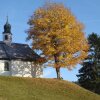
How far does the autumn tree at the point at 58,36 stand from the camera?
6881 centimetres

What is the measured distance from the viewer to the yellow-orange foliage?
6881cm

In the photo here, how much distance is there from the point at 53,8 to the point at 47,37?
510cm

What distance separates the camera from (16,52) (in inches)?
2940

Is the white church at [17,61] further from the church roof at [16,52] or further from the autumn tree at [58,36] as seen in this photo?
the autumn tree at [58,36]

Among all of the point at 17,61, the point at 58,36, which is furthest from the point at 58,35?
the point at 17,61

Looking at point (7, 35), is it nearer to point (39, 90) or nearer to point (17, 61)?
point (17, 61)

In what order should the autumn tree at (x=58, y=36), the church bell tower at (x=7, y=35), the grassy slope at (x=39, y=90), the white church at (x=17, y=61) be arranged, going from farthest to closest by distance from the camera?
the church bell tower at (x=7, y=35), the white church at (x=17, y=61), the autumn tree at (x=58, y=36), the grassy slope at (x=39, y=90)

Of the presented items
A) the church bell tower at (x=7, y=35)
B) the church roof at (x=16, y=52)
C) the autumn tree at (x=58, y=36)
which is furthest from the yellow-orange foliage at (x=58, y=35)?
the church bell tower at (x=7, y=35)

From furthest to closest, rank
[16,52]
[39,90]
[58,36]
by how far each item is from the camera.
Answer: [16,52], [58,36], [39,90]

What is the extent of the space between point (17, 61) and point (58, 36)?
8621 millimetres

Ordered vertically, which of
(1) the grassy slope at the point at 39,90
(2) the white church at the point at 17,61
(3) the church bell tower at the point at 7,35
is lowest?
(1) the grassy slope at the point at 39,90

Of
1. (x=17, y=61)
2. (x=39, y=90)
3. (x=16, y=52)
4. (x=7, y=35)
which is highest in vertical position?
(x=7, y=35)

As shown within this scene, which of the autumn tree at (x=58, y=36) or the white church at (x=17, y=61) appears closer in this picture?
the autumn tree at (x=58, y=36)

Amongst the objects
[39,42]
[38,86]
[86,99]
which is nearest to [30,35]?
[39,42]
